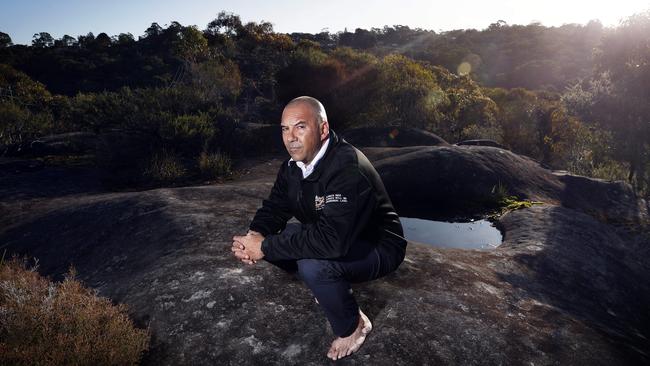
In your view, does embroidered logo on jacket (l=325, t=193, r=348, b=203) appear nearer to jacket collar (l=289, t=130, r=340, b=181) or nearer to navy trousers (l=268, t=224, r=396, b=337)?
jacket collar (l=289, t=130, r=340, b=181)

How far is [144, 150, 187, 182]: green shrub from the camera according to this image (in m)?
11.3

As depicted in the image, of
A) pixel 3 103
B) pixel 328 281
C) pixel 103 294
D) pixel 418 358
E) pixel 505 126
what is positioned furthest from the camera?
pixel 505 126

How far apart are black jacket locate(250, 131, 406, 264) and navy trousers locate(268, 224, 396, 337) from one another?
0.35 feet

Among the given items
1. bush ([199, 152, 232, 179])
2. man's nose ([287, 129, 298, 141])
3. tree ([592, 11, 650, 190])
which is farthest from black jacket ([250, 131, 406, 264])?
tree ([592, 11, 650, 190])

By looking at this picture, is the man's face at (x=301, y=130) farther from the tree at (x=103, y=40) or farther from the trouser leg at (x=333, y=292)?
the tree at (x=103, y=40)

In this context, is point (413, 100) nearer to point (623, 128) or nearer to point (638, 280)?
point (623, 128)

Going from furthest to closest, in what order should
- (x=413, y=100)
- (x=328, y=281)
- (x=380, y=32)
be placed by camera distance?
(x=380, y=32) → (x=413, y=100) → (x=328, y=281)

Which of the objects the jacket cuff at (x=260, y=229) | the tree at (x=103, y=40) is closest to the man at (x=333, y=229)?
the jacket cuff at (x=260, y=229)

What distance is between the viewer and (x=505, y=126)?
89.2 feet

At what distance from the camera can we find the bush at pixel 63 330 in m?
2.81

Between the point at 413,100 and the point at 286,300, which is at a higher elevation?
the point at 413,100

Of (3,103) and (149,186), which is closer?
(149,186)

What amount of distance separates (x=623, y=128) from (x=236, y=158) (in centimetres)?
1595

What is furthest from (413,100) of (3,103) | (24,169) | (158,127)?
(3,103)
